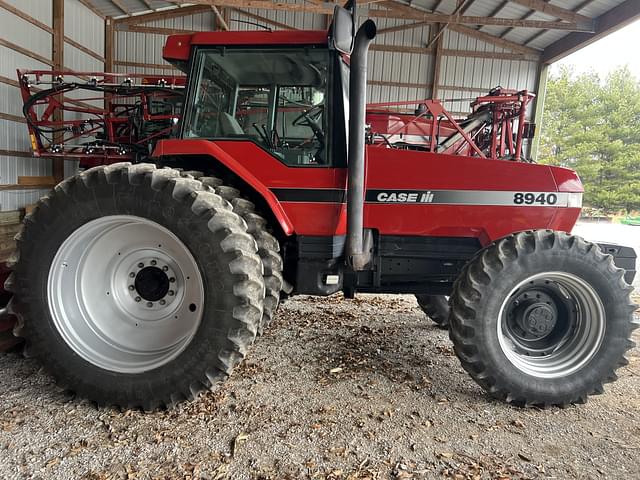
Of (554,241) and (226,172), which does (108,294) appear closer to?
(226,172)

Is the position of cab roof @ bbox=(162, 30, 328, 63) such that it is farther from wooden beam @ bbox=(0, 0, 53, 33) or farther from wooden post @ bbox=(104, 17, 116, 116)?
wooden post @ bbox=(104, 17, 116, 116)

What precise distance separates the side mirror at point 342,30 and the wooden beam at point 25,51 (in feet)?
28.8

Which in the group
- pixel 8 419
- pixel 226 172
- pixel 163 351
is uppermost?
pixel 226 172

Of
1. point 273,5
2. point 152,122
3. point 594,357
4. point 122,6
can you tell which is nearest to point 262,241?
point 594,357

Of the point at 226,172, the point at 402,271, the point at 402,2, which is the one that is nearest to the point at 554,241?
the point at 402,271

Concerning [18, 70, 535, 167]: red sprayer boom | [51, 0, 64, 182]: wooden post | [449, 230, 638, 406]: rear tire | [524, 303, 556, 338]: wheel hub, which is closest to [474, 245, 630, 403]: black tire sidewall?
[449, 230, 638, 406]: rear tire

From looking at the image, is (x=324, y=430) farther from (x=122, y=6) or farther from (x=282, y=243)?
(x=122, y=6)

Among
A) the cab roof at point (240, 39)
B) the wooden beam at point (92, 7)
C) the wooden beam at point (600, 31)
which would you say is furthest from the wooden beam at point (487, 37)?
the cab roof at point (240, 39)

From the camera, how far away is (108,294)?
290 centimetres

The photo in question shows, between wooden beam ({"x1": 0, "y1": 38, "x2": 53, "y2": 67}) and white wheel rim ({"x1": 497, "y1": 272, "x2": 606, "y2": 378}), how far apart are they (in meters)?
10.0

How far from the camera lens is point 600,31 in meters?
10.3

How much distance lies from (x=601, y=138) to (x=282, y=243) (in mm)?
25863

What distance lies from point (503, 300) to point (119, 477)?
2328 mm

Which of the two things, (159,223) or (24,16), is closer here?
(159,223)
